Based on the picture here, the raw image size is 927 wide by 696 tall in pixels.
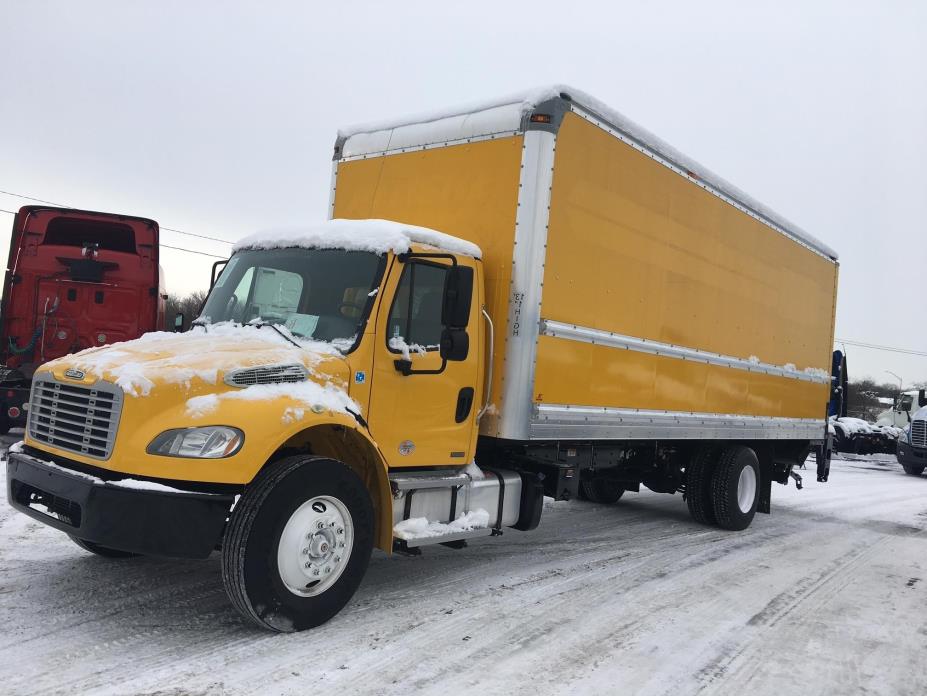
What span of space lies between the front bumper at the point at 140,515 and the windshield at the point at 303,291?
1339 millimetres

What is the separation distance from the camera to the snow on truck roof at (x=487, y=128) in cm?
604

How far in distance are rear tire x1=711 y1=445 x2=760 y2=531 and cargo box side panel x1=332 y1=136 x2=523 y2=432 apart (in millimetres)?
4302

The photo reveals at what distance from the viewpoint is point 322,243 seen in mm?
5406

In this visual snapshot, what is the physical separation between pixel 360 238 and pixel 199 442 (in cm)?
182

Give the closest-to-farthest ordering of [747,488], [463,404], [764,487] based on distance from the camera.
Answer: [463,404] → [747,488] → [764,487]

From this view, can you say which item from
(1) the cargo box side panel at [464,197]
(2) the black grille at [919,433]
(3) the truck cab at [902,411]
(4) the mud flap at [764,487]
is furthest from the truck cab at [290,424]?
(3) the truck cab at [902,411]

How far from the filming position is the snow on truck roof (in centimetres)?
604

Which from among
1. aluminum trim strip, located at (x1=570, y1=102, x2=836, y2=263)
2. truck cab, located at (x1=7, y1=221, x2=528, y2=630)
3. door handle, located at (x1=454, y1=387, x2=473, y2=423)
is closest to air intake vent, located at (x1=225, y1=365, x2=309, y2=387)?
truck cab, located at (x1=7, y1=221, x2=528, y2=630)

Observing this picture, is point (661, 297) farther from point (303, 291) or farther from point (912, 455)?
point (912, 455)

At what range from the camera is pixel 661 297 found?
7418 mm

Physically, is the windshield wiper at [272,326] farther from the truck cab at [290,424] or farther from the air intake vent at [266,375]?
the air intake vent at [266,375]

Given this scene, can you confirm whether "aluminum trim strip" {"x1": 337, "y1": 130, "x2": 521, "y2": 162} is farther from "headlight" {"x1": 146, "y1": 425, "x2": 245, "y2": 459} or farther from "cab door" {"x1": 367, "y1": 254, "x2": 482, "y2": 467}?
"headlight" {"x1": 146, "y1": 425, "x2": 245, "y2": 459}

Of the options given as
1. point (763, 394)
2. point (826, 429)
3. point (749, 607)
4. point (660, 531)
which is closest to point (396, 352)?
point (749, 607)

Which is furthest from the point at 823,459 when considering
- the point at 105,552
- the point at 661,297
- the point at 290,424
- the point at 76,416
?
the point at 76,416
